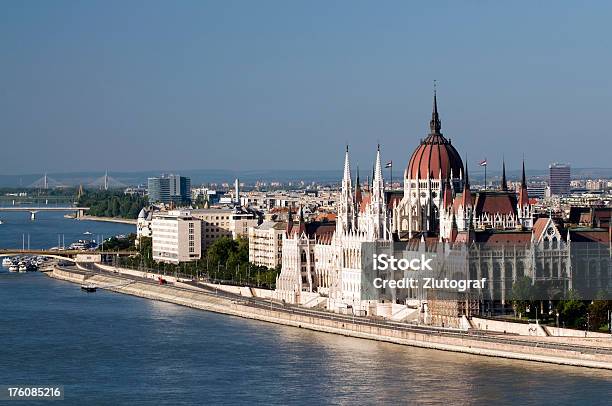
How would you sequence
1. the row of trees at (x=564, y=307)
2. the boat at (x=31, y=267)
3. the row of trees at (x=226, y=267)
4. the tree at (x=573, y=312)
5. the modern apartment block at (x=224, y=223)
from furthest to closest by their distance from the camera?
the modern apartment block at (x=224, y=223) < the boat at (x=31, y=267) < the row of trees at (x=226, y=267) < the tree at (x=573, y=312) < the row of trees at (x=564, y=307)

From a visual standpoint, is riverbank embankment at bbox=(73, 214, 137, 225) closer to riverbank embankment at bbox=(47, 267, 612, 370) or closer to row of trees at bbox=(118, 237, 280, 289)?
row of trees at bbox=(118, 237, 280, 289)

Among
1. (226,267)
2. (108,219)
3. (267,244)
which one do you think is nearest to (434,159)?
(267,244)

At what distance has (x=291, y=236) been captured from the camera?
63188 mm

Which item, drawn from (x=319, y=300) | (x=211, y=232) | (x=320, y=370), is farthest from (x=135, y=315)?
(x=211, y=232)

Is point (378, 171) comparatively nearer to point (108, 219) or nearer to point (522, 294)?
point (522, 294)

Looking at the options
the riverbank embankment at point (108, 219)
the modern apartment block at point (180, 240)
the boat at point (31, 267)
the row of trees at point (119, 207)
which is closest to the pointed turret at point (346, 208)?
the modern apartment block at point (180, 240)

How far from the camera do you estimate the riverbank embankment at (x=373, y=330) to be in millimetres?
43688

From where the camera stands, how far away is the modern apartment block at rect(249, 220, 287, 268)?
69.2 meters

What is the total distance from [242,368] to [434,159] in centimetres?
2192

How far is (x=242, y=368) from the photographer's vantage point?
43.1m

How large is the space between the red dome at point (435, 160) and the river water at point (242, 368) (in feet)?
35.0

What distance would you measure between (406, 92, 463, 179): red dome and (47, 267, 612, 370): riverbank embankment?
768 cm

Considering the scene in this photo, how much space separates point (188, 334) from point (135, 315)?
21.8 feet

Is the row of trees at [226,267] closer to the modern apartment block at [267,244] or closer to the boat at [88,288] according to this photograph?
the modern apartment block at [267,244]
